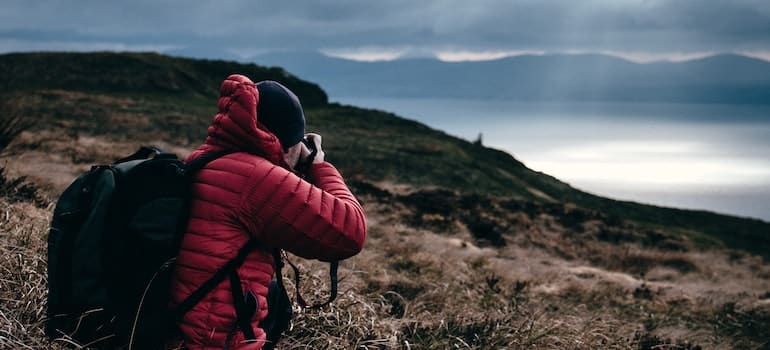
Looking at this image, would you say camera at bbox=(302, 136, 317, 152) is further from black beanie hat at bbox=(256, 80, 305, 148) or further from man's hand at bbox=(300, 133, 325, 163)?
black beanie hat at bbox=(256, 80, 305, 148)

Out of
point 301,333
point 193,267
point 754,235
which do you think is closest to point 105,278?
point 193,267

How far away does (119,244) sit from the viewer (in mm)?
2486

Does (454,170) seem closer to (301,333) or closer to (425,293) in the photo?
(425,293)

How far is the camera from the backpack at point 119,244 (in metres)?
2.45

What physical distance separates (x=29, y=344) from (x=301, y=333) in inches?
68.3

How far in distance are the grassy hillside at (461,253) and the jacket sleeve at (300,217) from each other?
57.1 inches

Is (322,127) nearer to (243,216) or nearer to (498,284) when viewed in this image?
(498,284)

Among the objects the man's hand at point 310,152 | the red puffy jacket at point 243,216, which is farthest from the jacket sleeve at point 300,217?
the man's hand at point 310,152

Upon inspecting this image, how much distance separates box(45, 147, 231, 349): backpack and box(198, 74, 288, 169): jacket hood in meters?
0.10

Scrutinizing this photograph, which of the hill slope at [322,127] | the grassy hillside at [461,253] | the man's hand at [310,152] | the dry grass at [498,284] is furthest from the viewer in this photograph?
the hill slope at [322,127]

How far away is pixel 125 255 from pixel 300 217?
77 centimetres

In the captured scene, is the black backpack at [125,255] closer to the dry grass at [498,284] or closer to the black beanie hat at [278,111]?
the black beanie hat at [278,111]

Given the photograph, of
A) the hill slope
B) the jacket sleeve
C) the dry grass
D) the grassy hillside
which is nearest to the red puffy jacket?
the jacket sleeve

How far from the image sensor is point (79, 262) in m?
2.46
